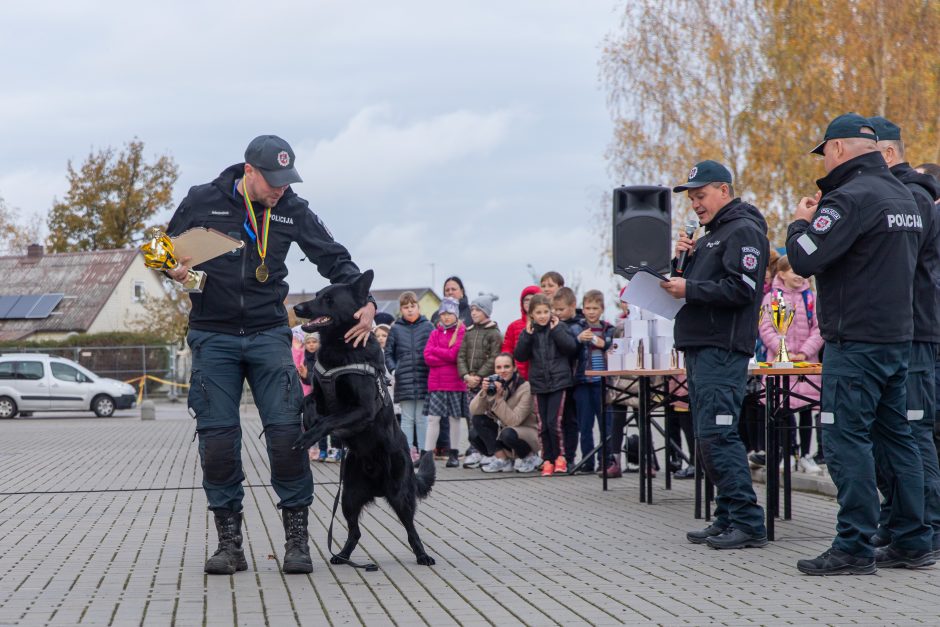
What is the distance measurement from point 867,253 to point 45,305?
60.8 meters

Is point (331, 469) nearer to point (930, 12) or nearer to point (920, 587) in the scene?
point (920, 587)

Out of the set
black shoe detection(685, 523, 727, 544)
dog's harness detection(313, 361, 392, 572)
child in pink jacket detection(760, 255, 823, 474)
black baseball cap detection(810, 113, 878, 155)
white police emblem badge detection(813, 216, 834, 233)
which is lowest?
black shoe detection(685, 523, 727, 544)

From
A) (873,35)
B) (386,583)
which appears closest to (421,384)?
(386,583)

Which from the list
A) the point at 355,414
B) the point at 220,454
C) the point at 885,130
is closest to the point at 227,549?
the point at 220,454

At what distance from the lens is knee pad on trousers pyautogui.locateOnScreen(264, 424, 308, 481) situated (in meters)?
Result: 6.31

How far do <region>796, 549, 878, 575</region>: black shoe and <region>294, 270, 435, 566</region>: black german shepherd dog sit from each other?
6.54ft

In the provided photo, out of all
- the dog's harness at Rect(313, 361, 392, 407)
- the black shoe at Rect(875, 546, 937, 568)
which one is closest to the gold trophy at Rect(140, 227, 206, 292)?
the dog's harness at Rect(313, 361, 392, 407)

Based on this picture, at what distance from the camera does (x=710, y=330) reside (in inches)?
282

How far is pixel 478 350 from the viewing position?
534 inches

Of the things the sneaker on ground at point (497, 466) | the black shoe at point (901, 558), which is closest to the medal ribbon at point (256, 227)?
the black shoe at point (901, 558)

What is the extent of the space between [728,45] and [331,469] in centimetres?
2497

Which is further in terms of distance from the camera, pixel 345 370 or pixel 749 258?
pixel 749 258

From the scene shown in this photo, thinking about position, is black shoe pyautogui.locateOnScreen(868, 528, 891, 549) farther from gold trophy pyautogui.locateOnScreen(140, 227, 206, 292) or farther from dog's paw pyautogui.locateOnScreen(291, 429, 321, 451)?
gold trophy pyautogui.locateOnScreen(140, 227, 206, 292)

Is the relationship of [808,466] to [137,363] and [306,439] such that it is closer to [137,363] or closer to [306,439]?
[306,439]
